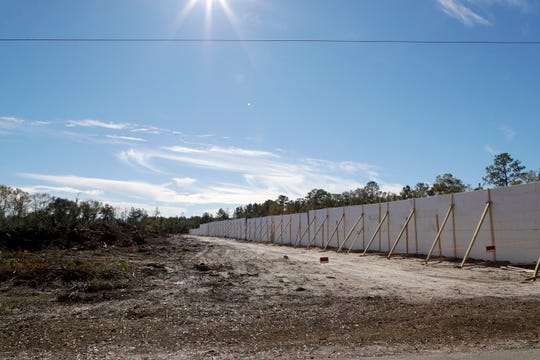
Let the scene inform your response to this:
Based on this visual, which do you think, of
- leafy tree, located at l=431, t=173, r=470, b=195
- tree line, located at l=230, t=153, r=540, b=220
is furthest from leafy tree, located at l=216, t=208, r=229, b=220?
leafy tree, located at l=431, t=173, r=470, b=195

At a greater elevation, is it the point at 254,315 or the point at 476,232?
the point at 476,232

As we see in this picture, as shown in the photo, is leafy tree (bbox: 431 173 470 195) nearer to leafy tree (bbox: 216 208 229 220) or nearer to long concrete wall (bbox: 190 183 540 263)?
long concrete wall (bbox: 190 183 540 263)

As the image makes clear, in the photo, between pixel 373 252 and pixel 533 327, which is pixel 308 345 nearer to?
pixel 533 327

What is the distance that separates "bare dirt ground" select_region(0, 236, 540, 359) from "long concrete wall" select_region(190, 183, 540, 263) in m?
3.39

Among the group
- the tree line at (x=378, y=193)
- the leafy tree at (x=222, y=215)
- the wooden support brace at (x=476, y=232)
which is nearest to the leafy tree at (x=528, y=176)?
the tree line at (x=378, y=193)

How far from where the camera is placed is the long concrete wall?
1478cm

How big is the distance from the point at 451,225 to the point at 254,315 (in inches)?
548

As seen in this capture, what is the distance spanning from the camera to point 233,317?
7180 millimetres

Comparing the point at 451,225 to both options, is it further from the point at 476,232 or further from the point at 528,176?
the point at 528,176

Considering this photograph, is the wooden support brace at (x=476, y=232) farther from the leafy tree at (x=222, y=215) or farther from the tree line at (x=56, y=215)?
the leafy tree at (x=222, y=215)

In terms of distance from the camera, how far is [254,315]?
24.0 ft

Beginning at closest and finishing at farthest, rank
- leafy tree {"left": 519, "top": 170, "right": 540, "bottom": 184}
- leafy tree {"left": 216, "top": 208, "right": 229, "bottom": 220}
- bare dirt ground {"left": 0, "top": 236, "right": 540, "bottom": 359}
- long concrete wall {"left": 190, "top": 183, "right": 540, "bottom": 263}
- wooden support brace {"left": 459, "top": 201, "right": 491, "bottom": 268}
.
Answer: bare dirt ground {"left": 0, "top": 236, "right": 540, "bottom": 359} → long concrete wall {"left": 190, "top": 183, "right": 540, "bottom": 263} → wooden support brace {"left": 459, "top": 201, "right": 491, "bottom": 268} → leafy tree {"left": 519, "top": 170, "right": 540, "bottom": 184} → leafy tree {"left": 216, "top": 208, "right": 229, "bottom": 220}

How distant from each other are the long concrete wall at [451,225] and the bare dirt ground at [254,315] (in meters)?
3.39

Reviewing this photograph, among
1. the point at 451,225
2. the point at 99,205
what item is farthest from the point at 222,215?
the point at 451,225
